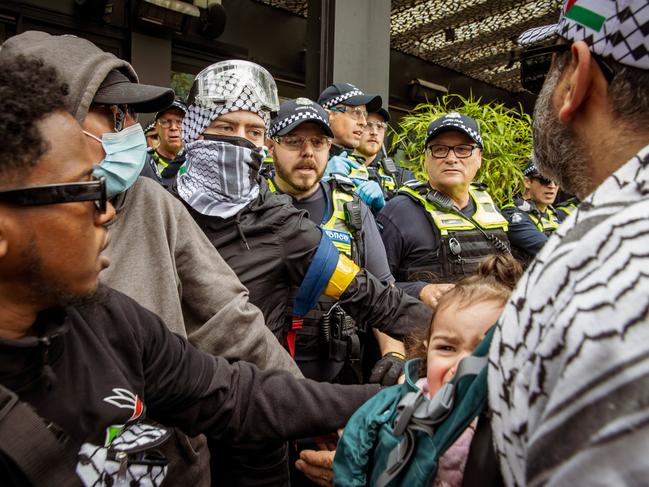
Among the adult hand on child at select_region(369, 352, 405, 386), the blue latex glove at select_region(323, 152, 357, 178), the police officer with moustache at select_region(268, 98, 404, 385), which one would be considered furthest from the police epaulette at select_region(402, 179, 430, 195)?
the adult hand on child at select_region(369, 352, 405, 386)

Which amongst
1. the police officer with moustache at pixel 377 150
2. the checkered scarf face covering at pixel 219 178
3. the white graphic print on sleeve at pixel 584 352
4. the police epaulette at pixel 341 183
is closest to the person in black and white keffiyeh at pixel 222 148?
the checkered scarf face covering at pixel 219 178

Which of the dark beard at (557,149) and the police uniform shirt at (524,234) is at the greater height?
the dark beard at (557,149)

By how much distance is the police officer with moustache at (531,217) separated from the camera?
459 centimetres

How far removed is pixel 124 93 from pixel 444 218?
2.34 metres

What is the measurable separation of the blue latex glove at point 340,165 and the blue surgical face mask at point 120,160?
1.86m

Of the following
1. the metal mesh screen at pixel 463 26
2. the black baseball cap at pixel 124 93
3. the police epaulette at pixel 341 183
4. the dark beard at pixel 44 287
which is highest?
the metal mesh screen at pixel 463 26

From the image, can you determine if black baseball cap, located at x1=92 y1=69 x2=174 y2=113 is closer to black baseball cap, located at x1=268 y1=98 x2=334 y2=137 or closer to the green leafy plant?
black baseball cap, located at x1=268 y1=98 x2=334 y2=137

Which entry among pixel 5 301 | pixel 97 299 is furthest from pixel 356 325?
pixel 5 301

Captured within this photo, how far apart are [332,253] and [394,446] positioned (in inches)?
49.6

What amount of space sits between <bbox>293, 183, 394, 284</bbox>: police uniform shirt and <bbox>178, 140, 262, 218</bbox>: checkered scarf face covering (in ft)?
1.91

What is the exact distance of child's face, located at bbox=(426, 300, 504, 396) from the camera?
1.66 m

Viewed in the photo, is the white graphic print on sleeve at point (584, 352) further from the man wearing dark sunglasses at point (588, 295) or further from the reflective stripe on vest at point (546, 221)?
the reflective stripe on vest at point (546, 221)

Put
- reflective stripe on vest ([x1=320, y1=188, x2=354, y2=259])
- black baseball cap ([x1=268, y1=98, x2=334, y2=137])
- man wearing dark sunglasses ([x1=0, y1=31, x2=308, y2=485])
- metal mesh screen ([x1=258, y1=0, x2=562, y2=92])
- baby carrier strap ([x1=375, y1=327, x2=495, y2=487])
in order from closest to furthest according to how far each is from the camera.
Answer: baby carrier strap ([x1=375, y1=327, x2=495, y2=487]), man wearing dark sunglasses ([x1=0, y1=31, x2=308, y2=485]), reflective stripe on vest ([x1=320, y1=188, x2=354, y2=259]), black baseball cap ([x1=268, y1=98, x2=334, y2=137]), metal mesh screen ([x1=258, y1=0, x2=562, y2=92])

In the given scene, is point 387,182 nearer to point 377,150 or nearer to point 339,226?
point 377,150
